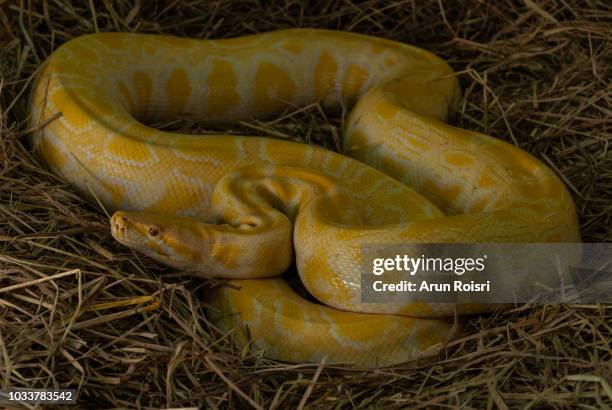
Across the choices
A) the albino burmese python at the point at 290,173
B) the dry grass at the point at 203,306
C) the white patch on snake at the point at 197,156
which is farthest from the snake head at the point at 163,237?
the white patch on snake at the point at 197,156

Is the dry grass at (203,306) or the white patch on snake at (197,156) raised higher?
the white patch on snake at (197,156)

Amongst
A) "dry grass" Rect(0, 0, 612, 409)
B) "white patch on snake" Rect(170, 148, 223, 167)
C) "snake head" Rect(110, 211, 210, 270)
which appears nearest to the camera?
"dry grass" Rect(0, 0, 612, 409)

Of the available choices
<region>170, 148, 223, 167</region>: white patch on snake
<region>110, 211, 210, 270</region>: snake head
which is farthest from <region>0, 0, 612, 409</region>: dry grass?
<region>170, 148, 223, 167</region>: white patch on snake

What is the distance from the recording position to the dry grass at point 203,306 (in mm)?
3943

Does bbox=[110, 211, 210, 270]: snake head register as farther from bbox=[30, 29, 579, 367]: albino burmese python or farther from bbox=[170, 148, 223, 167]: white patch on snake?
bbox=[170, 148, 223, 167]: white patch on snake

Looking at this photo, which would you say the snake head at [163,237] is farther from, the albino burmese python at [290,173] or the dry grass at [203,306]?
the dry grass at [203,306]

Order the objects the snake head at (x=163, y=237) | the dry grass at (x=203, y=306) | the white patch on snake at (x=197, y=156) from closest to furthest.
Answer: the dry grass at (x=203, y=306) → the snake head at (x=163, y=237) → the white patch on snake at (x=197, y=156)

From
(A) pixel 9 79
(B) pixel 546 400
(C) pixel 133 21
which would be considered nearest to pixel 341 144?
(C) pixel 133 21

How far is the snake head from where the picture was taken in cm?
441

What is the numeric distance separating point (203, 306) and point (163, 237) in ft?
1.55

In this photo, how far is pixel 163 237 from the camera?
450 cm

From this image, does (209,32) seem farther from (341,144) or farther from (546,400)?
(546,400)

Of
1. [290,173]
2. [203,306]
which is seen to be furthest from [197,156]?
[203,306]

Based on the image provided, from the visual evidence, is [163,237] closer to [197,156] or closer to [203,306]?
[203,306]
